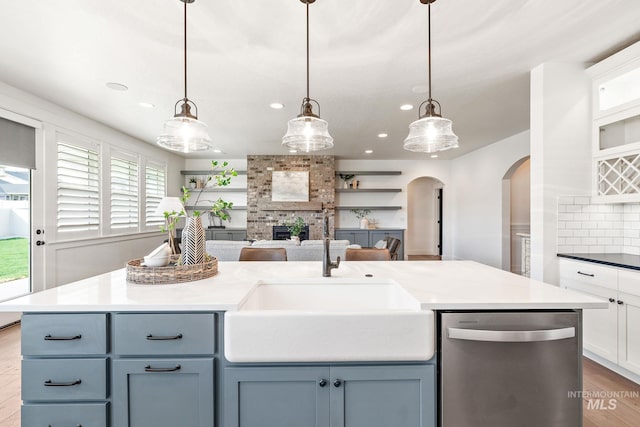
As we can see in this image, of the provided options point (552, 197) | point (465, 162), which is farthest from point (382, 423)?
point (465, 162)

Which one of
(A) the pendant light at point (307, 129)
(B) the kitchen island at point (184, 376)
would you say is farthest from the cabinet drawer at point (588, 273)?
(A) the pendant light at point (307, 129)

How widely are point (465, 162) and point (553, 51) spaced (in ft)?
14.8

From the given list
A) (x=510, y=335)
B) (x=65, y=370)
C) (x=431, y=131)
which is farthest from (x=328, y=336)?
(x=431, y=131)

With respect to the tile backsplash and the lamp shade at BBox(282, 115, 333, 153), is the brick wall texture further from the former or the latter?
the lamp shade at BBox(282, 115, 333, 153)

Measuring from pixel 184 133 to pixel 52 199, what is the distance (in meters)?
3.13

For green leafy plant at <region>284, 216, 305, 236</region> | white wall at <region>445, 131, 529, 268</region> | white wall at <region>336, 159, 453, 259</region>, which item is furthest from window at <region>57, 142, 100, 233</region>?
white wall at <region>445, 131, 529, 268</region>

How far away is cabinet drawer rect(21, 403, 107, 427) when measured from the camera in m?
1.14

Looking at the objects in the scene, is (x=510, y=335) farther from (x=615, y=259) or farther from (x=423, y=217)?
(x=423, y=217)

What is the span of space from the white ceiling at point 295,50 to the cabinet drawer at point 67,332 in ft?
6.10

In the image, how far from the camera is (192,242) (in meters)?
1.66

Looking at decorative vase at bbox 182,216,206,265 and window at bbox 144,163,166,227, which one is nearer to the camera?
decorative vase at bbox 182,216,206,265

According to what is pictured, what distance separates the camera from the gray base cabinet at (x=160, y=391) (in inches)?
44.9

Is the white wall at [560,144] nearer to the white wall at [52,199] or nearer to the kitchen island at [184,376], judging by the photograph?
the kitchen island at [184,376]

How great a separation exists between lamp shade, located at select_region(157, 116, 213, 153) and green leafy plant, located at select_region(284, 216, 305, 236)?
14.6 feet
